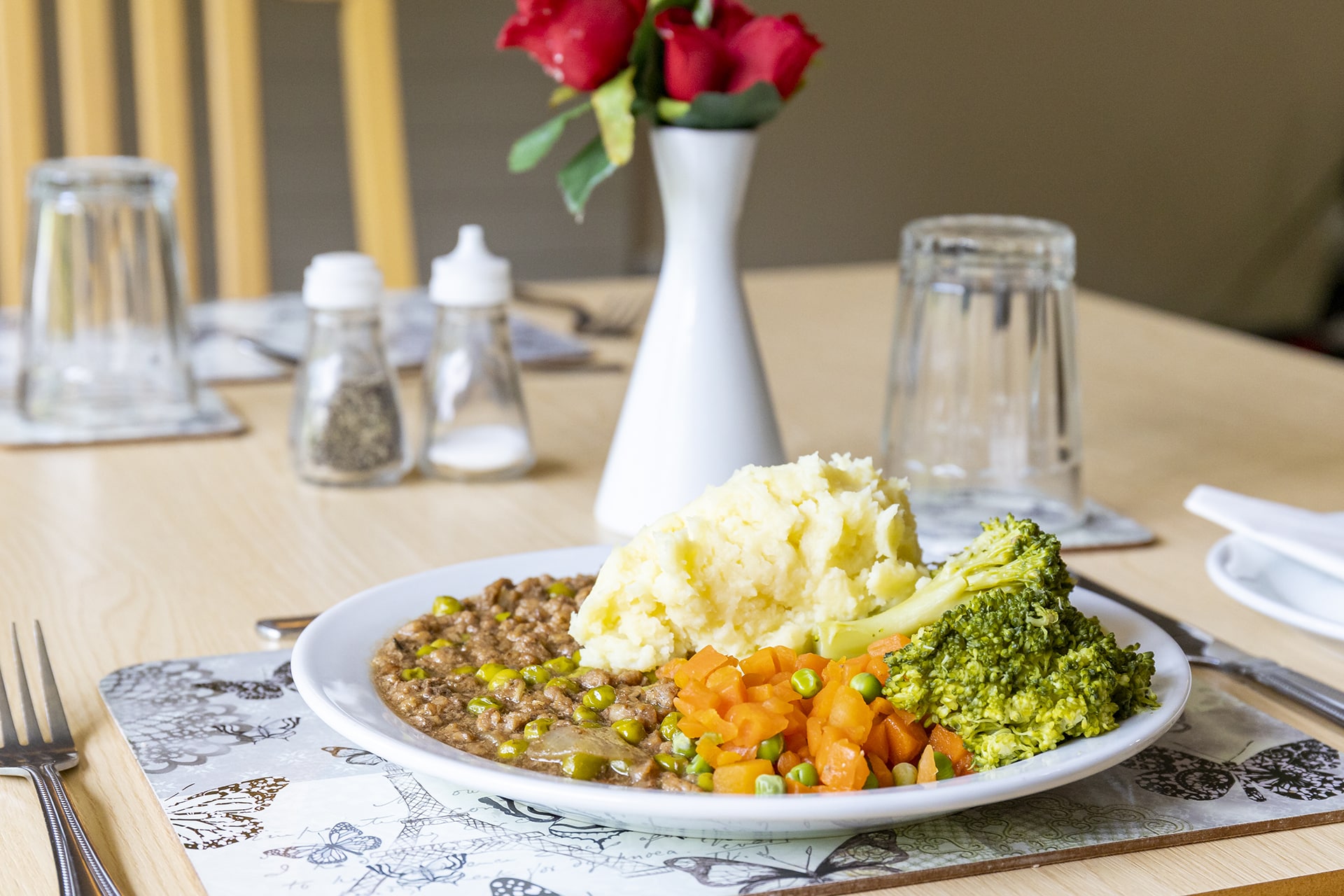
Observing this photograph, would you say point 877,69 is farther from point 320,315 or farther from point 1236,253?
point 320,315

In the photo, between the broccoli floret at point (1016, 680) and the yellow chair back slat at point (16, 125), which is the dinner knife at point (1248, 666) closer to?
the broccoli floret at point (1016, 680)

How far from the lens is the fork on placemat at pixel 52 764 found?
2.35 feet

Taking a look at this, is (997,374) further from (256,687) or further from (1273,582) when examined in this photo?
(256,687)

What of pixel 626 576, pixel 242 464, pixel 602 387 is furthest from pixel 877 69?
pixel 626 576

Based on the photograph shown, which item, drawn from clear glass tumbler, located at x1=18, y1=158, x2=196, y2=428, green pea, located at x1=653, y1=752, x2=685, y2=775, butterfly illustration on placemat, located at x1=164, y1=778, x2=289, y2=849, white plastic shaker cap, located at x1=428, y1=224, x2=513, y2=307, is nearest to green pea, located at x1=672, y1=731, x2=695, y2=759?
green pea, located at x1=653, y1=752, x2=685, y2=775

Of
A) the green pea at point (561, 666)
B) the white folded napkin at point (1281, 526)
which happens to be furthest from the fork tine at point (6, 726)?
the white folded napkin at point (1281, 526)

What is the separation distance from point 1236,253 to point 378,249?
17.1ft

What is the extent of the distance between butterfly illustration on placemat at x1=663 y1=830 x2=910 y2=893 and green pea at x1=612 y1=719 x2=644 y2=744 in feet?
0.26

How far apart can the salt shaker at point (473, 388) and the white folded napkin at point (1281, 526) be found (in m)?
0.66

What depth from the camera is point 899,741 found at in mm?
781

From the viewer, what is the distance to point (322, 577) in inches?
48.1

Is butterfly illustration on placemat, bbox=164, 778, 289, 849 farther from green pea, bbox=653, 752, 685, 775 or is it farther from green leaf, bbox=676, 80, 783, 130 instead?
green leaf, bbox=676, 80, 783, 130

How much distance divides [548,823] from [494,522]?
0.62 metres

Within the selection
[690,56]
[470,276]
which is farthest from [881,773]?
[470,276]
